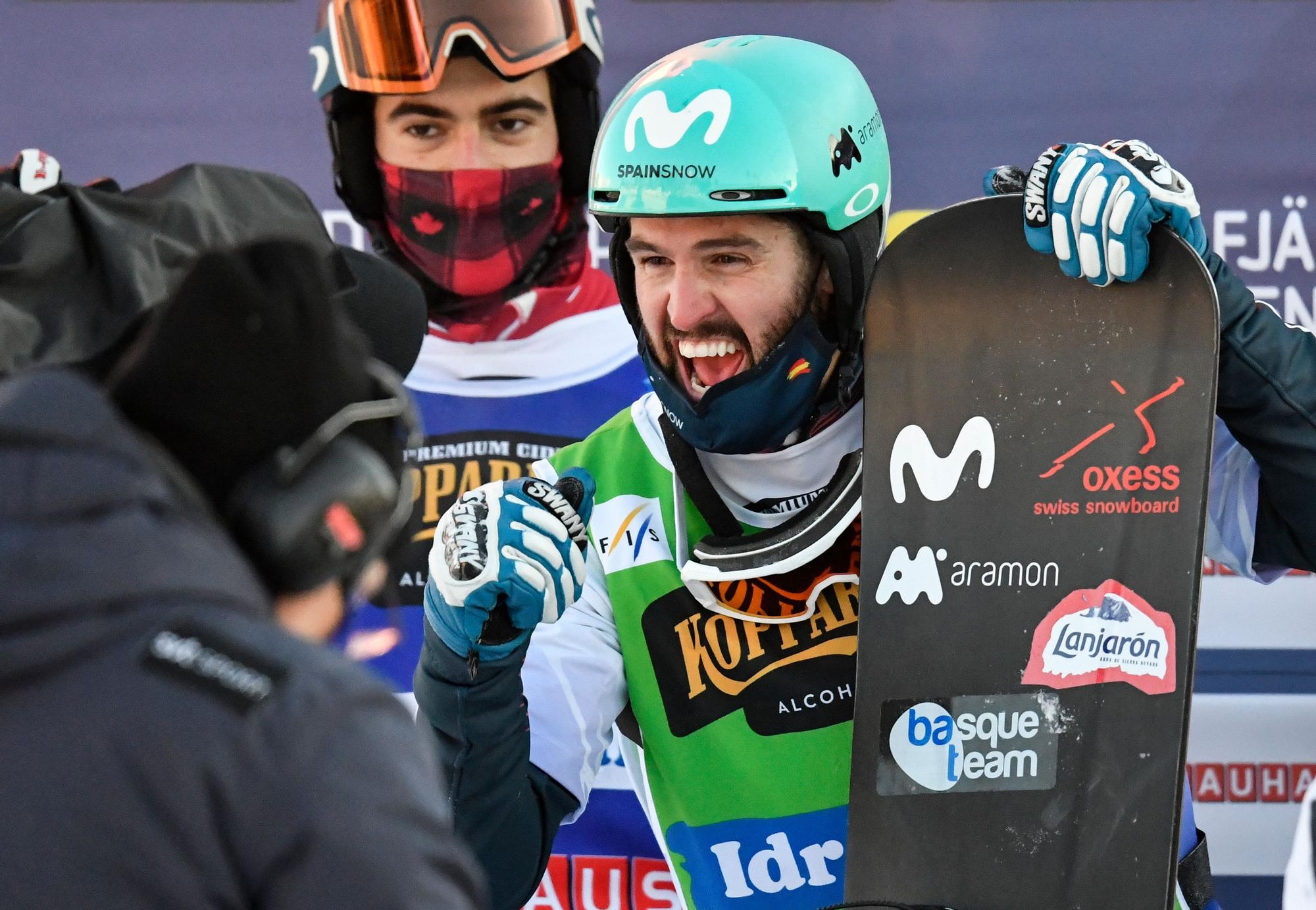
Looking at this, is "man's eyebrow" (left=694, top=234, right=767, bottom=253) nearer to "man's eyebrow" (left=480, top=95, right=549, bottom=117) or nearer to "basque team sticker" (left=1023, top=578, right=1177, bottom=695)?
"basque team sticker" (left=1023, top=578, right=1177, bottom=695)

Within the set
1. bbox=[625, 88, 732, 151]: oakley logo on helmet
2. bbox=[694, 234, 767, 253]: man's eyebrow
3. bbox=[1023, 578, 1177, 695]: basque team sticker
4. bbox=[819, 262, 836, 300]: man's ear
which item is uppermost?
bbox=[625, 88, 732, 151]: oakley logo on helmet

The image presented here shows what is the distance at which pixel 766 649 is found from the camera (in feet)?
7.65

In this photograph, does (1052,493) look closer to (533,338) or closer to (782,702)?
(782,702)

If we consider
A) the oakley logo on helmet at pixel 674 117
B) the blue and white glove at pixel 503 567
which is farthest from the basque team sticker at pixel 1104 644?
the oakley logo on helmet at pixel 674 117

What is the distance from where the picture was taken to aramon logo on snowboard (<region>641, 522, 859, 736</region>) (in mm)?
2307

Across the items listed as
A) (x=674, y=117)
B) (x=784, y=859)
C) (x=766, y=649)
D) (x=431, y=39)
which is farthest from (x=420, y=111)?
(x=784, y=859)

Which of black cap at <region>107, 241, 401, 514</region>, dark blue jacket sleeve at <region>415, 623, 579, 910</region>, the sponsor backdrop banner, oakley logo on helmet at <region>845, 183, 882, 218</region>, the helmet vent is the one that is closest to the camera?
black cap at <region>107, 241, 401, 514</region>

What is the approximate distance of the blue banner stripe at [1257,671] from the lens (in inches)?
138

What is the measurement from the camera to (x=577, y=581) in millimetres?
2139

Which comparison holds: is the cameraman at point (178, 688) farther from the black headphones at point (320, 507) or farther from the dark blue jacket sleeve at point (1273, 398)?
the dark blue jacket sleeve at point (1273, 398)

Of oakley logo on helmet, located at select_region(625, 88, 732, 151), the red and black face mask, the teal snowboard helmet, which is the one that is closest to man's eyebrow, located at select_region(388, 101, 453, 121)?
the red and black face mask

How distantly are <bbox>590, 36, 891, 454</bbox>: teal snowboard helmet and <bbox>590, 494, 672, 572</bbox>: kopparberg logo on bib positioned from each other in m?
0.14

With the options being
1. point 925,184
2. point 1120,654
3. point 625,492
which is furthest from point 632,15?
point 1120,654

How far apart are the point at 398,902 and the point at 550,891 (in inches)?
97.9
